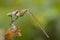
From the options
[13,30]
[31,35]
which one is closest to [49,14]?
[31,35]

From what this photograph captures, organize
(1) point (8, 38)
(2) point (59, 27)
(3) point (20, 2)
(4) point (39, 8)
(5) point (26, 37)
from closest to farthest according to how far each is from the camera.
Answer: (1) point (8, 38), (5) point (26, 37), (2) point (59, 27), (4) point (39, 8), (3) point (20, 2)

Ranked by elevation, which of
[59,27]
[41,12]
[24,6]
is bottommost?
[59,27]

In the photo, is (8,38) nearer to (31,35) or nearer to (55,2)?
(31,35)

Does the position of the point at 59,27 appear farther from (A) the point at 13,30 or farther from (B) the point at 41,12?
(A) the point at 13,30

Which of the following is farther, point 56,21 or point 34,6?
point 34,6

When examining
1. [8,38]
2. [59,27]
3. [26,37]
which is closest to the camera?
[8,38]

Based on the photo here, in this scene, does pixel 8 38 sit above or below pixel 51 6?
below
